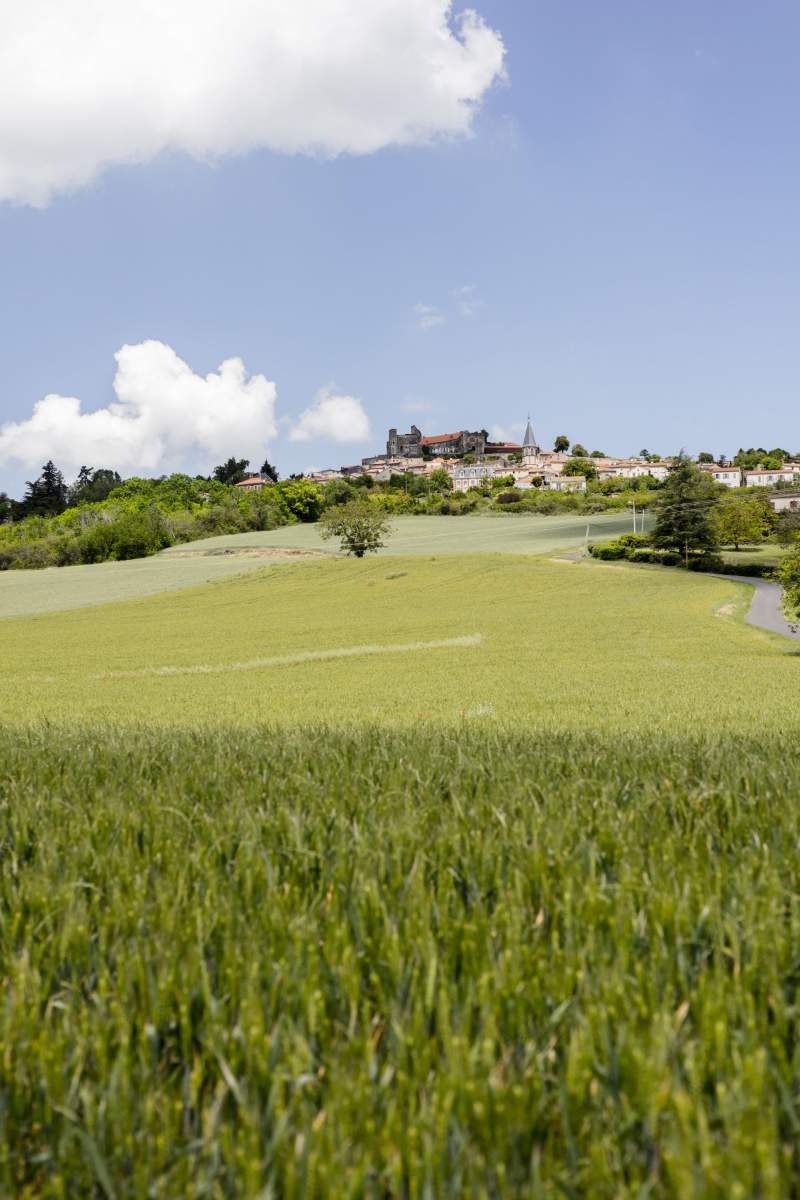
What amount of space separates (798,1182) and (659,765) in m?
3.55

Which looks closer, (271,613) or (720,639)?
(720,639)

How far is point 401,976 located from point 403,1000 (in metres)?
0.06

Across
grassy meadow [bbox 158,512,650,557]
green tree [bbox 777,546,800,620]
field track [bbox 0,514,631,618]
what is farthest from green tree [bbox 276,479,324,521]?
green tree [bbox 777,546,800,620]

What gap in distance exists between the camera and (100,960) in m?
2.32

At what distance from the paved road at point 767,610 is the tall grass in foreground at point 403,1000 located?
4260 centimetres

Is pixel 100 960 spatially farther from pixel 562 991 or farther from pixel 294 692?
pixel 294 692

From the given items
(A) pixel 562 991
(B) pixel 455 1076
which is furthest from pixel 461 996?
(B) pixel 455 1076

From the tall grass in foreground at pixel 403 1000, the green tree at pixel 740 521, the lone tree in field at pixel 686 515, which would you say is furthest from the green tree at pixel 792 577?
the green tree at pixel 740 521

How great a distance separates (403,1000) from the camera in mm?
2186

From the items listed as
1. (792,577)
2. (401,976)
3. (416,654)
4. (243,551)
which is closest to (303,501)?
(243,551)

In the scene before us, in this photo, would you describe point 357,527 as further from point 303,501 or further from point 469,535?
point 303,501

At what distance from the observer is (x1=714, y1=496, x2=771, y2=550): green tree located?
335 feet

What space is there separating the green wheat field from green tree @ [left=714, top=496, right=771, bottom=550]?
103 metres

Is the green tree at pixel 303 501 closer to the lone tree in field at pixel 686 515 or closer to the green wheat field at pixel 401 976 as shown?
the lone tree in field at pixel 686 515
